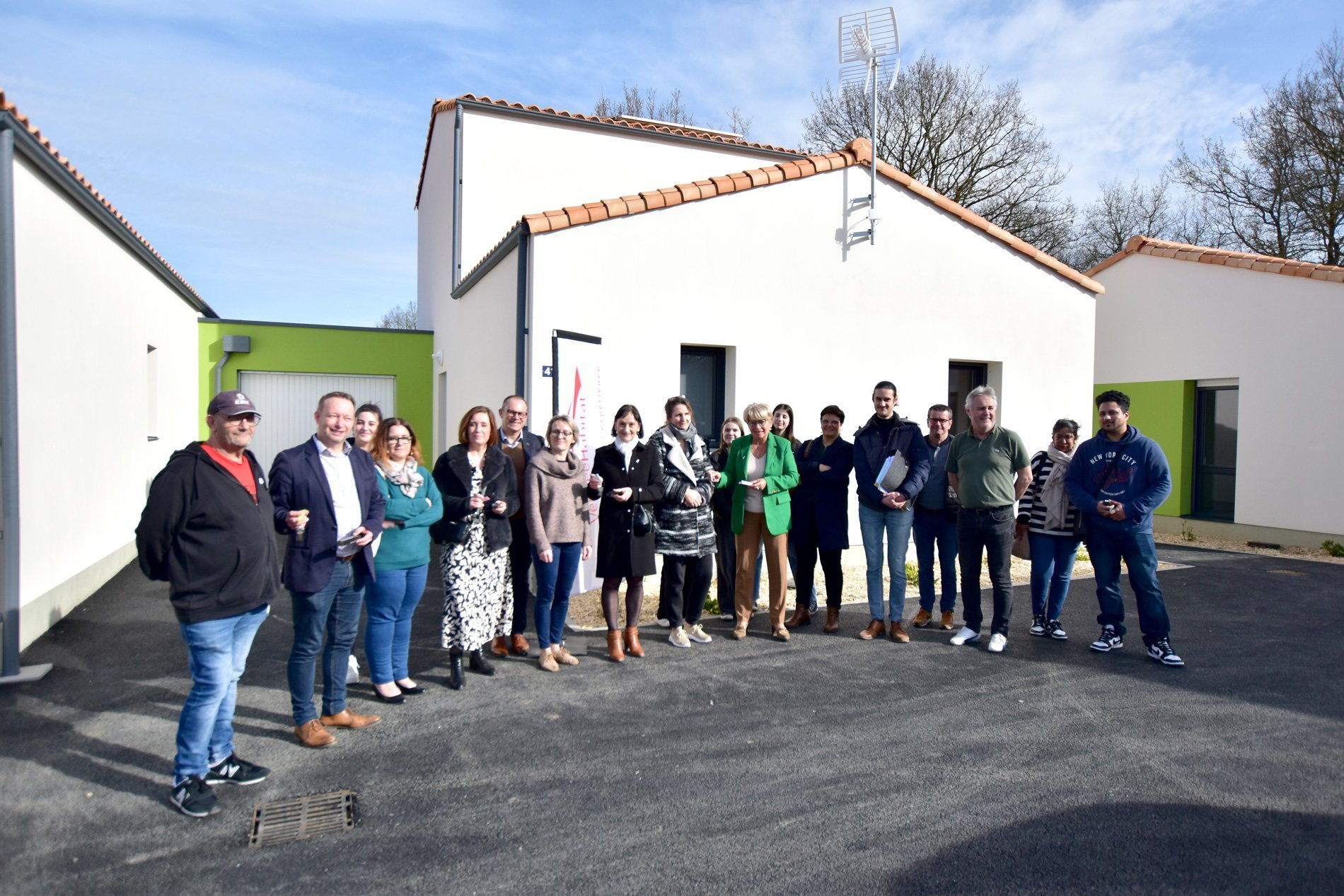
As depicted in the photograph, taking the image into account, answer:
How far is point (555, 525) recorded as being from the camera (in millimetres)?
5551

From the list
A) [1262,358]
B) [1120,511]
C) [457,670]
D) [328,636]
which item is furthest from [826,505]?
[1262,358]

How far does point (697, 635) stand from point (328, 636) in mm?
2841

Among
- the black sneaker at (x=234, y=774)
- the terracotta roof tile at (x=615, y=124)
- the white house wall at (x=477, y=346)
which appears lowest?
the black sneaker at (x=234, y=774)

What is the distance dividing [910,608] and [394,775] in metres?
4.95

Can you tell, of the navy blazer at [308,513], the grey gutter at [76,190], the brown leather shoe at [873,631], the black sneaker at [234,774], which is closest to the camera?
the black sneaker at [234,774]

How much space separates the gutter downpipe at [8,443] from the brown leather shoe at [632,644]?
3.77m

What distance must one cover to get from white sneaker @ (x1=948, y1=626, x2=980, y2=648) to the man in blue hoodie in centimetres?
86

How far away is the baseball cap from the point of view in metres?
3.65

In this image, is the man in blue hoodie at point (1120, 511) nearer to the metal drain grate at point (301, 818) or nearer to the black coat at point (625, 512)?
the black coat at point (625, 512)

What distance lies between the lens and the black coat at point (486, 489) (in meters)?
5.18

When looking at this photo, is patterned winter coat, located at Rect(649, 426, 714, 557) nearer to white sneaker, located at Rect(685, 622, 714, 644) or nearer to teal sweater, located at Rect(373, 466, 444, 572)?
white sneaker, located at Rect(685, 622, 714, 644)

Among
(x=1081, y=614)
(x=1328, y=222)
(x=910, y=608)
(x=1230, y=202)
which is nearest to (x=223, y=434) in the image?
(x=910, y=608)

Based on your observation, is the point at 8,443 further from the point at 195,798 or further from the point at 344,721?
the point at 195,798

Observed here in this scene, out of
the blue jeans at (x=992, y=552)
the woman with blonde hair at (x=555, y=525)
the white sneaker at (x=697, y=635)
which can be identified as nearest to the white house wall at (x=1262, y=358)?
the blue jeans at (x=992, y=552)
